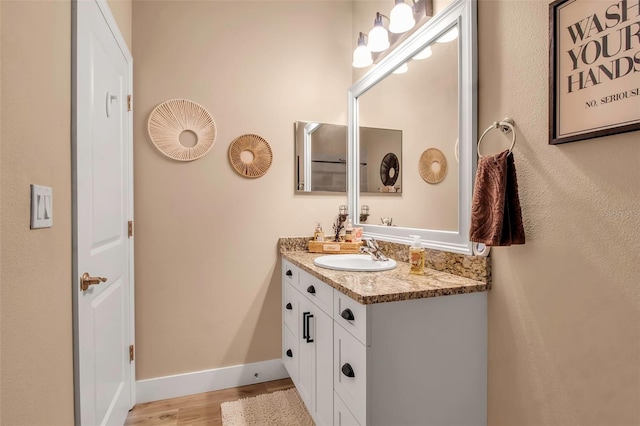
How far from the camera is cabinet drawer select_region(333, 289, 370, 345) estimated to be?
1.12 meters

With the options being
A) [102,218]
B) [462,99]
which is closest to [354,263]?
[462,99]

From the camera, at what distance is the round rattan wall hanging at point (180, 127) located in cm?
200

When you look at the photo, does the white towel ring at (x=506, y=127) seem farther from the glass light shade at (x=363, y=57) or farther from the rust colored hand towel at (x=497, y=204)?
the glass light shade at (x=363, y=57)

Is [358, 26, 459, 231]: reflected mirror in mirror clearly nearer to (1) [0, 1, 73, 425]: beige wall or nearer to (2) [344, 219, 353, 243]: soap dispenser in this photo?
(2) [344, 219, 353, 243]: soap dispenser

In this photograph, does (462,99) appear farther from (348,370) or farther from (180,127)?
(180,127)

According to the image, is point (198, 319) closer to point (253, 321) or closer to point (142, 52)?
point (253, 321)

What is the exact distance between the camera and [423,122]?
170 cm

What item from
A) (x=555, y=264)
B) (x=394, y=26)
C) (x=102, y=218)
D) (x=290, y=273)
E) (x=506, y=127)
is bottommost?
(x=290, y=273)

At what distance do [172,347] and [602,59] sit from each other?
7.96 ft

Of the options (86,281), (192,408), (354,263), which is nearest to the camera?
(86,281)

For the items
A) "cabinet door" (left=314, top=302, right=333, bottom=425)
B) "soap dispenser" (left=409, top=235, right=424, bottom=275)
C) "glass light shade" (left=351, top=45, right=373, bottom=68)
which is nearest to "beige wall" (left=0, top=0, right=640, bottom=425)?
"soap dispenser" (left=409, top=235, right=424, bottom=275)

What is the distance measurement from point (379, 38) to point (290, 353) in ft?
6.47

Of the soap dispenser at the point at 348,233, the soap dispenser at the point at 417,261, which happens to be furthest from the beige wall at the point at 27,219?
the soap dispenser at the point at 348,233

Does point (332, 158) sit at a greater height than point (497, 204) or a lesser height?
greater
